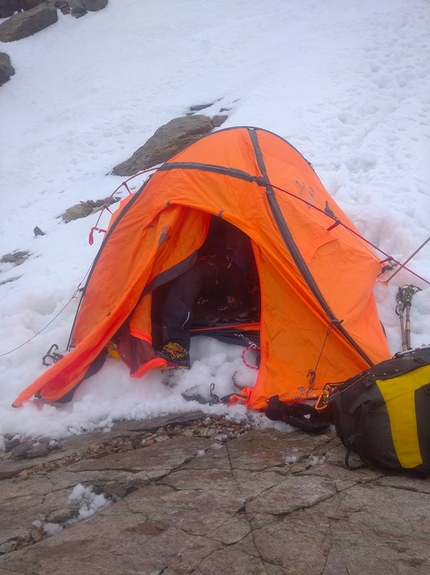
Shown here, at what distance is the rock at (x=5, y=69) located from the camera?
690 inches

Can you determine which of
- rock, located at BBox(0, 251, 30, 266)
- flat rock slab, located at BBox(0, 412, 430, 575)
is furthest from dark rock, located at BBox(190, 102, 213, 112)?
flat rock slab, located at BBox(0, 412, 430, 575)

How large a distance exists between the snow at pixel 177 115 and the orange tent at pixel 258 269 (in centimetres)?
37

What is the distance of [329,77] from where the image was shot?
11.5m

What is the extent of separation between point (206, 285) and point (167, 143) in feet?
21.7

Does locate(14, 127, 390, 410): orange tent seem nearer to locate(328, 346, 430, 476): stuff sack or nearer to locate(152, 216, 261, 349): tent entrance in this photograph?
locate(152, 216, 261, 349): tent entrance

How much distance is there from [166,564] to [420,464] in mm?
1761

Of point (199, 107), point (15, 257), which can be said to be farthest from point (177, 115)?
point (15, 257)

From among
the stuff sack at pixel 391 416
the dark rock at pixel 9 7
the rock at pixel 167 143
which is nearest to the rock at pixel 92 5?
the dark rock at pixel 9 7

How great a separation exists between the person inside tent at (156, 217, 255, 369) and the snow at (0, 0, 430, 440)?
32 cm

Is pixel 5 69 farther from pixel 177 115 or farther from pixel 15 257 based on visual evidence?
pixel 15 257

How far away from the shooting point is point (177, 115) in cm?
1392

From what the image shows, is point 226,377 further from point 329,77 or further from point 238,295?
point 329,77

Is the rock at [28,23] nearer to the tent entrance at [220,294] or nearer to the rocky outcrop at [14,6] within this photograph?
the rocky outcrop at [14,6]

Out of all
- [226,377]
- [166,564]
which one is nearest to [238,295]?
[226,377]
